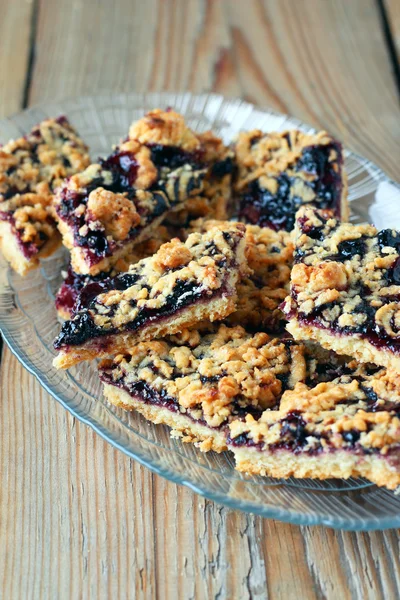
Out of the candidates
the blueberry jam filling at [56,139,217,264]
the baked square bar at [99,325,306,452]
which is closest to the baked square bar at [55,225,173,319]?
the blueberry jam filling at [56,139,217,264]

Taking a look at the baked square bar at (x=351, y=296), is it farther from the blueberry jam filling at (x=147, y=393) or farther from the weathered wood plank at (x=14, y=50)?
the weathered wood plank at (x=14, y=50)

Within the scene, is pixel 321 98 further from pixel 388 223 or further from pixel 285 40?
pixel 388 223

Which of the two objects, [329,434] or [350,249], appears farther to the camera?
[350,249]

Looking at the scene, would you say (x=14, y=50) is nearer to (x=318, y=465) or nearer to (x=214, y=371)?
(x=214, y=371)

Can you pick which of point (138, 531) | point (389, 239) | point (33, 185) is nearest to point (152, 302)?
point (138, 531)

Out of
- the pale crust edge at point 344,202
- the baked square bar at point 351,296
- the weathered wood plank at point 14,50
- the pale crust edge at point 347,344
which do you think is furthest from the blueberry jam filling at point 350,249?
the weathered wood plank at point 14,50

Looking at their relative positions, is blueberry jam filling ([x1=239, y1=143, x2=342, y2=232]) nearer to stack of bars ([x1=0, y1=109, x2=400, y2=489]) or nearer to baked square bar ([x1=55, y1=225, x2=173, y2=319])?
stack of bars ([x1=0, y1=109, x2=400, y2=489])

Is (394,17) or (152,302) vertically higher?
(152,302)
